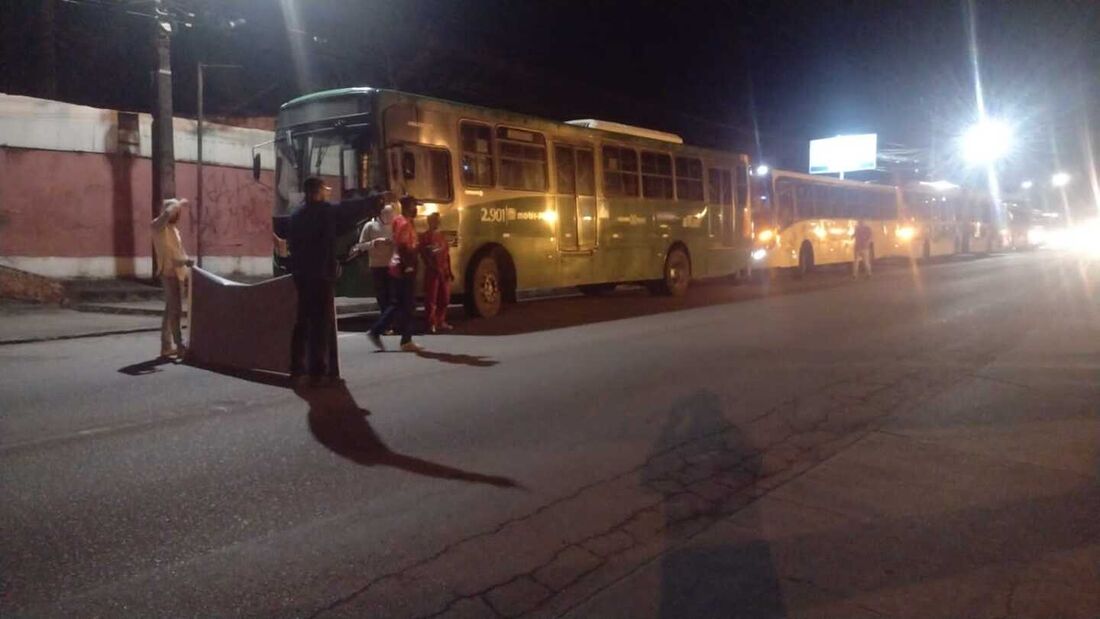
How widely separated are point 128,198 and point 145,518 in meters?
16.2

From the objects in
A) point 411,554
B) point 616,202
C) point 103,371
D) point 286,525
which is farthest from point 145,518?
point 616,202

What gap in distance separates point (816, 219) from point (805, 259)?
1.39 meters

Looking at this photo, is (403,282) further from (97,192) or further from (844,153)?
(844,153)

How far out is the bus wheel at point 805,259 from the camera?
27467mm

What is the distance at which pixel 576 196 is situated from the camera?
16.1m

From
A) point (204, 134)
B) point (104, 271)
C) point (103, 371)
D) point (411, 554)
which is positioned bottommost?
point (411, 554)

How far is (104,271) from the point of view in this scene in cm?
1898

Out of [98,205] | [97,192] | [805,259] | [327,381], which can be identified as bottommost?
[327,381]

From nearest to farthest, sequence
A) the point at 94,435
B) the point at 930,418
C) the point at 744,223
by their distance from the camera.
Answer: the point at 94,435 → the point at 930,418 → the point at 744,223

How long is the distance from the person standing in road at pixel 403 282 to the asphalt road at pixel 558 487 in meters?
0.65

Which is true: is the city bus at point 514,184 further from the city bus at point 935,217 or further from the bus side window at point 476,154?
the city bus at point 935,217

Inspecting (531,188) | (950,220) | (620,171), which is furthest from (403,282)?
(950,220)

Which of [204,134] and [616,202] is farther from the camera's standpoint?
[204,134]

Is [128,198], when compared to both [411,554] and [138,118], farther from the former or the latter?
[411,554]
